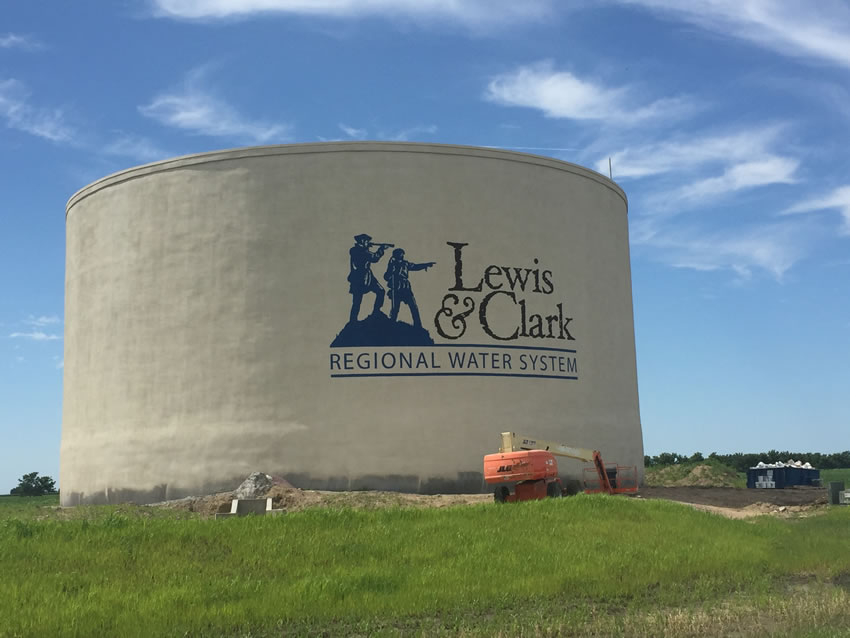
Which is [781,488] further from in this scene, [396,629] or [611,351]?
[396,629]

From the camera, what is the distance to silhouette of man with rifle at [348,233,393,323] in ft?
90.6

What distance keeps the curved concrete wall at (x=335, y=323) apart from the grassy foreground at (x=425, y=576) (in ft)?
27.9

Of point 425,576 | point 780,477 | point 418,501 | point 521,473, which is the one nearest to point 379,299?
point 418,501

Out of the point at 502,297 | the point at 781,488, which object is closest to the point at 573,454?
the point at 502,297

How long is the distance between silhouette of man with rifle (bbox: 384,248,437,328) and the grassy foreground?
30.5ft

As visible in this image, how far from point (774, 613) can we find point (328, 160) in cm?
1988

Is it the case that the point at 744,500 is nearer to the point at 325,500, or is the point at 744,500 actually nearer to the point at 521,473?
the point at 521,473

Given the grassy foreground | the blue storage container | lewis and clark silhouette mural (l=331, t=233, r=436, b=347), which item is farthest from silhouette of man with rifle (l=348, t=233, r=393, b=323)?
the blue storage container

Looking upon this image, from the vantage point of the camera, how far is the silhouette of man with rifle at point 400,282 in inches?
1086

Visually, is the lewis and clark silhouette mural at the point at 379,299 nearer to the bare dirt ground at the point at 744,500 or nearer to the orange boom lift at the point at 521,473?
the orange boom lift at the point at 521,473

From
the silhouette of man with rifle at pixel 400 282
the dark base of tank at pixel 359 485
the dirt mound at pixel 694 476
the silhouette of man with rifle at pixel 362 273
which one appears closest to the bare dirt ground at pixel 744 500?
the dirt mound at pixel 694 476

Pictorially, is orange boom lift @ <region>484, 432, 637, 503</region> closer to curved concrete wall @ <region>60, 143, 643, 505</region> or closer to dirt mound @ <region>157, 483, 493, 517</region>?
dirt mound @ <region>157, 483, 493, 517</region>

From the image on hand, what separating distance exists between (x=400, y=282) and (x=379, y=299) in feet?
2.58

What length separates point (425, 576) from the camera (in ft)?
44.9
